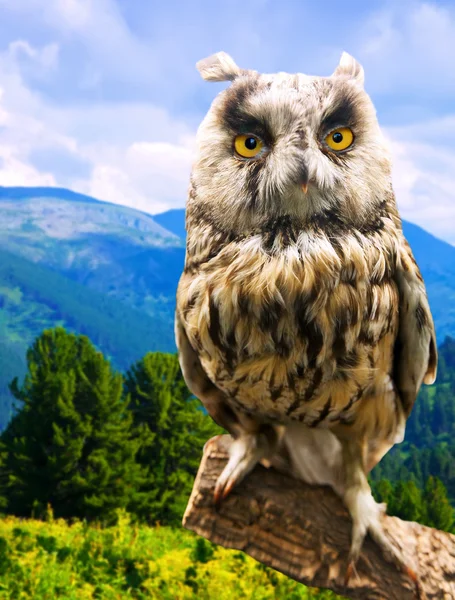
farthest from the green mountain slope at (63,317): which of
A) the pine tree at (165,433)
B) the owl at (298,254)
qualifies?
the owl at (298,254)

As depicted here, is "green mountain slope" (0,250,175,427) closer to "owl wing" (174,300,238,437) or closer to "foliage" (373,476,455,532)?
"foliage" (373,476,455,532)

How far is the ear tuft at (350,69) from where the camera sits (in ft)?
5.71

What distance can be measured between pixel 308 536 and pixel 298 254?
3.62 ft

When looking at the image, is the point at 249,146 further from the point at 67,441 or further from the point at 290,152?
the point at 67,441

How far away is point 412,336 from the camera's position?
1.87 metres

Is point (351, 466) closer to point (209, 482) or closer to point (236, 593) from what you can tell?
point (209, 482)

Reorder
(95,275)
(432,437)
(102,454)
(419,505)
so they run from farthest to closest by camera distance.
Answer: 1. (95,275)
2. (432,437)
3. (419,505)
4. (102,454)

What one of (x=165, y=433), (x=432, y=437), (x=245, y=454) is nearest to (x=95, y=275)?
(x=432, y=437)

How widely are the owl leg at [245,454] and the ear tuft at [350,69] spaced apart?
1.23 metres

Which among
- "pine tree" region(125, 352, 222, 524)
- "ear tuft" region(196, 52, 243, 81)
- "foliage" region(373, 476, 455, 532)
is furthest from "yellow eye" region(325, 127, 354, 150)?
"pine tree" region(125, 352, 222, 524)

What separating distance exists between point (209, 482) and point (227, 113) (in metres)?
1.32

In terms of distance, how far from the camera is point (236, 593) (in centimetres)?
482

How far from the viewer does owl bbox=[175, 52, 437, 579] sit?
60.3 inches

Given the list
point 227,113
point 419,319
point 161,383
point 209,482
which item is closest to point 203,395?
point 209,482
